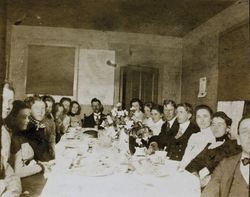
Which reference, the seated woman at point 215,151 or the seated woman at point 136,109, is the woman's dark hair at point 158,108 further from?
the seated woman at point 215,151

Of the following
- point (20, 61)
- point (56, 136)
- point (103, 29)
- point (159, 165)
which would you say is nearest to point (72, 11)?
point (103, 29)

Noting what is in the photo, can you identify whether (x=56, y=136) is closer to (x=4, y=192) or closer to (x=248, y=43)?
(x=4, y=192)

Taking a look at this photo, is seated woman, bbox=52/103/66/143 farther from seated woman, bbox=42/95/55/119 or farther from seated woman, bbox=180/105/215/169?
seated woman, bbox=180/105/215/169

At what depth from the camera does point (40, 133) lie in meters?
1.54

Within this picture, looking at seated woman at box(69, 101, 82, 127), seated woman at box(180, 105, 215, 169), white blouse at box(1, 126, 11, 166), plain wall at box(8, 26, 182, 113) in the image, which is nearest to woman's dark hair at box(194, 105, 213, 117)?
seated woman at box(180, 105, 215, 169)

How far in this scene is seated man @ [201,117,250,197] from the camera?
4.72 ft

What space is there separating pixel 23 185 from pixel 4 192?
0.28ft

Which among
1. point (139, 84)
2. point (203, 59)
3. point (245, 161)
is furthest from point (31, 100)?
point (245, 161)

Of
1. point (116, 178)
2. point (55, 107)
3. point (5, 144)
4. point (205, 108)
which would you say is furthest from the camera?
point (205, 108)

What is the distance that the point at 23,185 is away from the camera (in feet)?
4.76

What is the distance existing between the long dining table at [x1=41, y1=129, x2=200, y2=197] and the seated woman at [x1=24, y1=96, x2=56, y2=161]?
0.07 m

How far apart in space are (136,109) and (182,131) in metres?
0.28

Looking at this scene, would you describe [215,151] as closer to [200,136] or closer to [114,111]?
[200,136]

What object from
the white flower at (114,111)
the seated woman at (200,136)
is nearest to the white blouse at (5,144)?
the white flower at (114,111)
